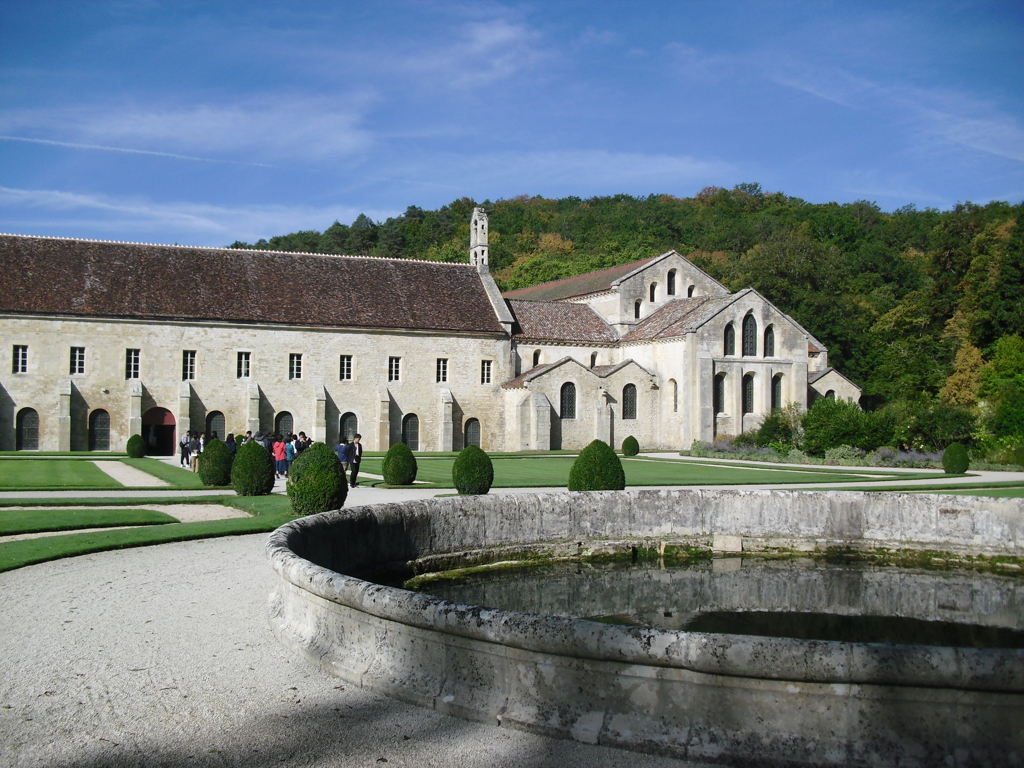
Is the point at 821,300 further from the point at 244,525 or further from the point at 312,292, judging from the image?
the point at 244,525

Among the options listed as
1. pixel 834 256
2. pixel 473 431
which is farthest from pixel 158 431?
pixel 834 256

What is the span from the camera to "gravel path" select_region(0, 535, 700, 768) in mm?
5047

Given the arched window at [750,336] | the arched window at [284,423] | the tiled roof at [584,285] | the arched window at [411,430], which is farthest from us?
the tiled roof at [584,285]

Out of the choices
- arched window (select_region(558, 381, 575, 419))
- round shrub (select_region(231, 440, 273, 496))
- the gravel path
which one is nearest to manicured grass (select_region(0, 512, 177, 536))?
round shrub (select_region(231, 440, 273, 496))

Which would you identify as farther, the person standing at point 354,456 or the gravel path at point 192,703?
the person standing at point 354,456

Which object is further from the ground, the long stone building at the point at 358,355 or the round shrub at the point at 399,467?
the long stone building at the point at 358,355

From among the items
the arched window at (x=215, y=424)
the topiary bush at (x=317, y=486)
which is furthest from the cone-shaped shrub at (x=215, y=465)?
the arched window at (x=215, y=424)

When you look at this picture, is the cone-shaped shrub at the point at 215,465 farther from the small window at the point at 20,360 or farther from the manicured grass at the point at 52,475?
the small window at the point at 20,360

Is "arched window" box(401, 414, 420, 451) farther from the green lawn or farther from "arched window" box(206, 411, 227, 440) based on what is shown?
the green lawn

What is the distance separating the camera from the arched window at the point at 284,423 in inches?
1587

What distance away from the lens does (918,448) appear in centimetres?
3484

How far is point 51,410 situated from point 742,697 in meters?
38.7

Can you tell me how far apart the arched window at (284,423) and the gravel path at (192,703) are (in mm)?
31368

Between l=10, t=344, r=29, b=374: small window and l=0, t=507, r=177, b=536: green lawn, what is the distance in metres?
23.4
